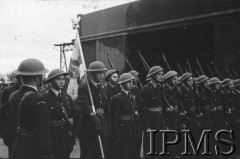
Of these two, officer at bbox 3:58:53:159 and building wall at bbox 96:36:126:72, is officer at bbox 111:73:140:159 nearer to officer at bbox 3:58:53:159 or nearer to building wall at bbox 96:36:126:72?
officer at bbox 3:58:53:159

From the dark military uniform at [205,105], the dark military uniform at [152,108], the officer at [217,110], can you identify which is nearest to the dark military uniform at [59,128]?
the dark military uniform at [152,108]

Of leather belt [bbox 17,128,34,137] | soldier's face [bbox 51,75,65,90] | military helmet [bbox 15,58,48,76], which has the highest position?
military helmet [bbox 15,58,48,76]

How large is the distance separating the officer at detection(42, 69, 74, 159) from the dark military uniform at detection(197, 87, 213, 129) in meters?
4.64

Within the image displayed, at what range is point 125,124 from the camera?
8.64 meters

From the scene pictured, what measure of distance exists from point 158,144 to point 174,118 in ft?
→ 2.36

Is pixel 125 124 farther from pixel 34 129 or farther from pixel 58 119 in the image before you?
pixel 34 129

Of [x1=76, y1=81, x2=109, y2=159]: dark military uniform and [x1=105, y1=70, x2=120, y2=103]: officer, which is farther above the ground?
[x1=105, y1=70, x2=120, y2=103]: officer

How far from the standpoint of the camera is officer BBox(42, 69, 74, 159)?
6926 mm

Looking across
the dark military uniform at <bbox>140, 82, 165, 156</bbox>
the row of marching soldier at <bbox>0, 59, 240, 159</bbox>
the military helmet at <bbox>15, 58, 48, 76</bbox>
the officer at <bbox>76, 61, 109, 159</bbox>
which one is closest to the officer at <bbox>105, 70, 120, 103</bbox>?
the row of marching soldier at <bbox>0, 59, 240, 159</bbox>

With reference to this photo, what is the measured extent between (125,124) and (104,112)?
455mm

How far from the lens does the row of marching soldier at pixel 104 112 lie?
5363mm

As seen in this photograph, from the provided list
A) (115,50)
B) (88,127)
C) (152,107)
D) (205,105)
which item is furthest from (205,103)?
(115,50)

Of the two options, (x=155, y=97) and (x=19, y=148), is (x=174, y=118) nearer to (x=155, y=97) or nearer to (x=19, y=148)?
(x=155, y=97)

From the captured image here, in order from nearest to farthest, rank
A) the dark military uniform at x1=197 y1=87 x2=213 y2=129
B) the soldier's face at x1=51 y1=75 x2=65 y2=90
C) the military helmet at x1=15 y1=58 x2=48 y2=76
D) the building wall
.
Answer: the military helmet at x1=15 y1=58 x2=48 y2=76, the soldier's face at x1=51 y1=75 x2=65 y2=90, the dark military uniform at x1=197 y1=87 x2=213 y2=129, the building wall
